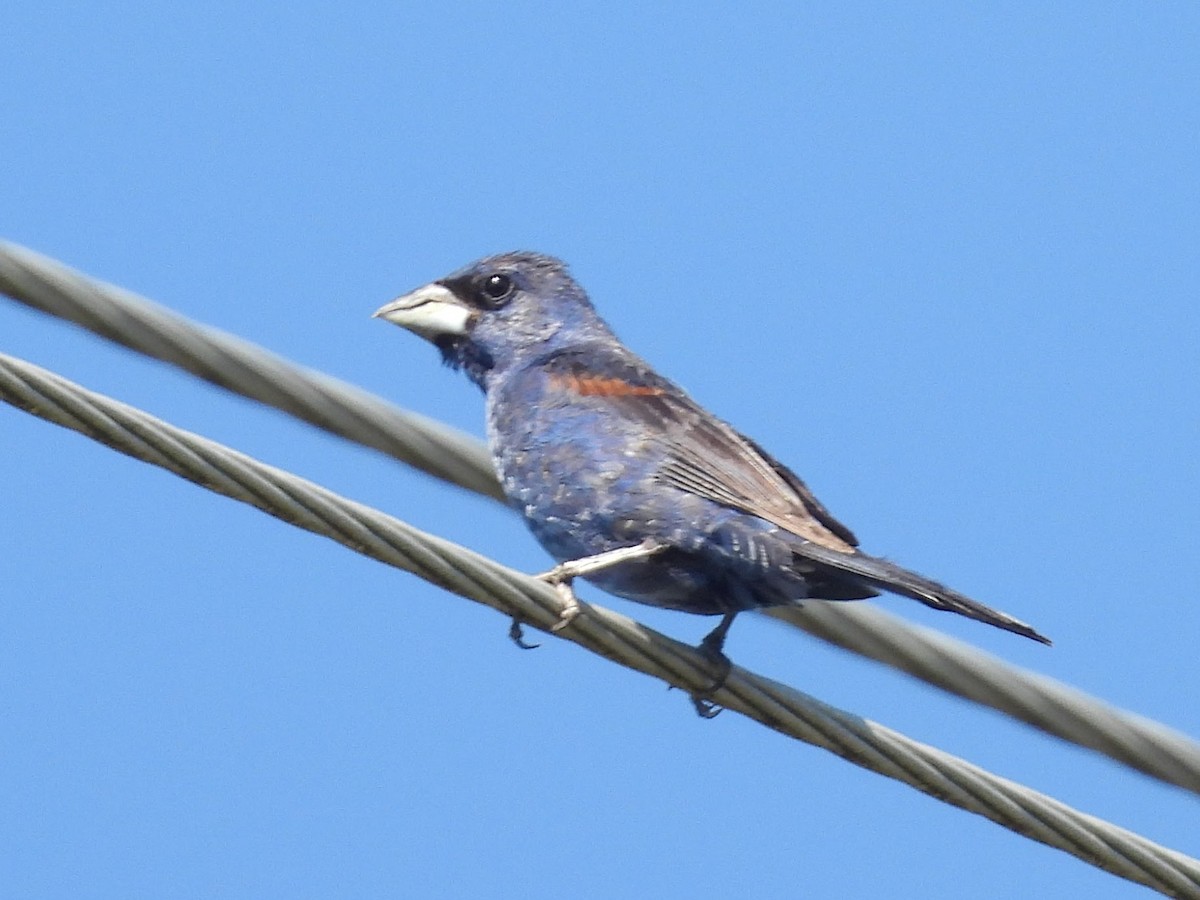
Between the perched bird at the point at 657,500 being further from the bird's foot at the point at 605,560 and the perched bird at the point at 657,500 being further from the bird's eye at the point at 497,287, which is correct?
the bird's eye at the point at 497,287

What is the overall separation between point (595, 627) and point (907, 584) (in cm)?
88

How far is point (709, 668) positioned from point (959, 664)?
0.61m

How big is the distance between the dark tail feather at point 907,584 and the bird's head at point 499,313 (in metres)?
1.82

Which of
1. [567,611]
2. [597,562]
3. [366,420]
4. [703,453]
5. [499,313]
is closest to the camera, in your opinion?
[567,611]

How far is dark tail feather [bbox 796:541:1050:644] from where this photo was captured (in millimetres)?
4820

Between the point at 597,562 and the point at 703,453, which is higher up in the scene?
the point at 703,453

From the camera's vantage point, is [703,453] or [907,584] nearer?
[907,584]

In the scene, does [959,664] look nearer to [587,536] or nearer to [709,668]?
[709,668]

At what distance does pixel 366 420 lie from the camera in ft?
16.4

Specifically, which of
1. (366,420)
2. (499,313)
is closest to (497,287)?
(499,313)

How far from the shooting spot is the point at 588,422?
6.21 m

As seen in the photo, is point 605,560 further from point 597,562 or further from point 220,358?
point 220,358

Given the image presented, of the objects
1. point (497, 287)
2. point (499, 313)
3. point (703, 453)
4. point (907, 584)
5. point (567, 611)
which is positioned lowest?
point (567, 611)

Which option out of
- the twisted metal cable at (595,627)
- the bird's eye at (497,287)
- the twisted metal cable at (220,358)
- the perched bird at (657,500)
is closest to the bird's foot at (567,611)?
the twisted metal cable at (595,627)
